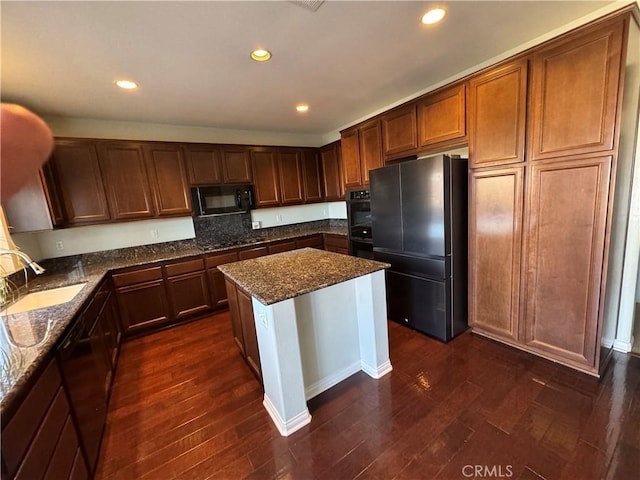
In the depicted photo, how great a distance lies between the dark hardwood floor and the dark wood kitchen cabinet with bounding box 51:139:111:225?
1.81 metres

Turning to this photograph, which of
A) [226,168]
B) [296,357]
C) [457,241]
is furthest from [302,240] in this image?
[296,357]

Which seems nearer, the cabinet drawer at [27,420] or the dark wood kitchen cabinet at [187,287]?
the cabinet drawer at [27,420]

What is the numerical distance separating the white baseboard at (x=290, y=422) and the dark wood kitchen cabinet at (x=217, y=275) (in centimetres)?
197

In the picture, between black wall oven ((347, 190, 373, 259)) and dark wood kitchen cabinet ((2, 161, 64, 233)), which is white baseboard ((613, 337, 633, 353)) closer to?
black wall oven ((347, 190, 373, 259))

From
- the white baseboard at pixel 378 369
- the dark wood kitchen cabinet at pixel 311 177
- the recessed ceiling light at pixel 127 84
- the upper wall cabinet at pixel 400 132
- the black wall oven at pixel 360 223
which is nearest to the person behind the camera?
the white baseboard at pixel 378 369

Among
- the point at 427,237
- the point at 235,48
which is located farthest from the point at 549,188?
the point at 235,48

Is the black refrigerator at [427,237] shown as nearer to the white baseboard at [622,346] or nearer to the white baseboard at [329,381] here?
the white baseboard at [329,381]

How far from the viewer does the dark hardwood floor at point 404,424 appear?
1.40 m

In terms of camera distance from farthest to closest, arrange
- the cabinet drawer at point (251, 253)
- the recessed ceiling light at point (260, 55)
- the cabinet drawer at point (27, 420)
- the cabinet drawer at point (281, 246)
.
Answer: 1. the cabinet drawer at point (281, 246)
2. the cabinet drawer at point (251, 253)
3. the recessed ceiling light at point (260, 55)
4. the cabinet drawer at point (27, 420)

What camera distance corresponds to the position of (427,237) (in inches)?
95.5

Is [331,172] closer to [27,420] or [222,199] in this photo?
[222,199]

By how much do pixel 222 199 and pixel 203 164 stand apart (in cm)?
50

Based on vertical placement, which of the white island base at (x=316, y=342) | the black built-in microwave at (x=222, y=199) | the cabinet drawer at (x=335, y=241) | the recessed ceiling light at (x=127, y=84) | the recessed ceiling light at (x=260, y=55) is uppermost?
the recessed ceiling light at (x=127, y=84)

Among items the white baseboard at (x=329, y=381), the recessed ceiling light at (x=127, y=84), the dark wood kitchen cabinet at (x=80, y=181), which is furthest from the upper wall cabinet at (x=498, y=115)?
the dark wood kitchen cabinet at (x=80, y=181)
